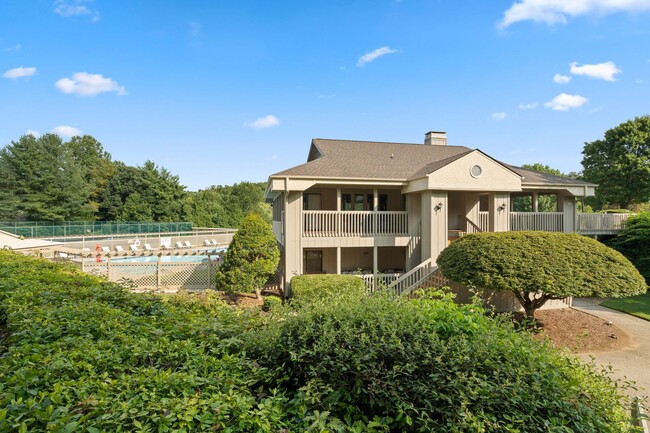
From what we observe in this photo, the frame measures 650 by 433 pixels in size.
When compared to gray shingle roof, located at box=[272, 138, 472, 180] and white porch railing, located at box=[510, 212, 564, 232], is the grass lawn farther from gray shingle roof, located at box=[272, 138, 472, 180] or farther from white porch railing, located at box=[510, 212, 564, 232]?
gray shingle roof, located at box=[272, 138, 472, 180]

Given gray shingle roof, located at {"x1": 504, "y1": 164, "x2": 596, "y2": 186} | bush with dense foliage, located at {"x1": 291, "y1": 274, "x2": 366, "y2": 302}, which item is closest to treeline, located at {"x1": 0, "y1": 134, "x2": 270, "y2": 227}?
bush with dense foliage, located at {"x1": 291, "y1": 274, "x2": 366, "y2": 302}

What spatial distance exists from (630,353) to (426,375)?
33.4 ft

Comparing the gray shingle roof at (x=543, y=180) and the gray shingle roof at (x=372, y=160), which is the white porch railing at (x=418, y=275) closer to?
the gray shingle roof at (x=372, y=160)

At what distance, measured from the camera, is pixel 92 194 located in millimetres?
44562

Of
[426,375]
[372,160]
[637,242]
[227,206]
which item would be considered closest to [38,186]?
[227,206]

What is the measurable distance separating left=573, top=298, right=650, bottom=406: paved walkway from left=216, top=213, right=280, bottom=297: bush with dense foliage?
10408 mm

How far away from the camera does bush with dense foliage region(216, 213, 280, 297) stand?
13484mm

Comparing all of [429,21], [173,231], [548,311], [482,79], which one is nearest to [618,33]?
[482,79]

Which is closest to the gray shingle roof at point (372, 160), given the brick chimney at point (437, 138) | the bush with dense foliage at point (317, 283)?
the brick chimney at point (437, 138)

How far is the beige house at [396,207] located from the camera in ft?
45.6

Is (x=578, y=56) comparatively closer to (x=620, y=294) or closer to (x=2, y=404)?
(x=620, y=294)

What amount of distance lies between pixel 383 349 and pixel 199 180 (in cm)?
6694

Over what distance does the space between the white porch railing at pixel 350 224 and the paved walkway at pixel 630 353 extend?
7.79 meters

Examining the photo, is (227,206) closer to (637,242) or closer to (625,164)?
(637,242)
